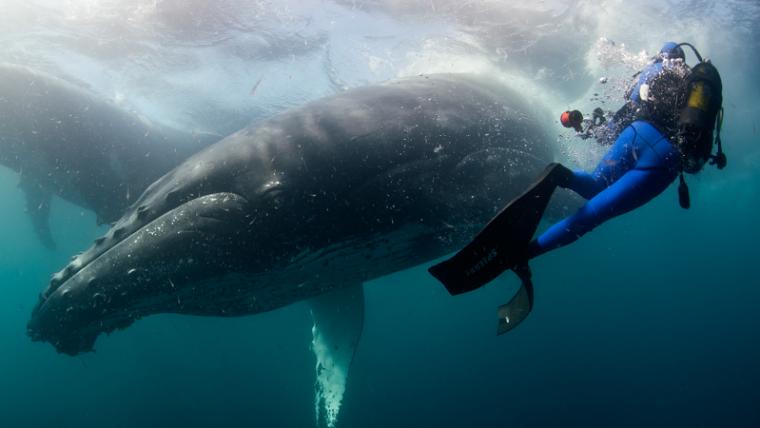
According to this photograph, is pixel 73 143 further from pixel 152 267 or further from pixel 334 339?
pixel 334 339

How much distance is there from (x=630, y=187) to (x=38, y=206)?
16.4 m

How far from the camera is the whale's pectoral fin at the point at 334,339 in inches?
346

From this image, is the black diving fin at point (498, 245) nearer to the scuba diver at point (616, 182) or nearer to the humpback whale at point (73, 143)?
the scuba diver at point (616, 182)

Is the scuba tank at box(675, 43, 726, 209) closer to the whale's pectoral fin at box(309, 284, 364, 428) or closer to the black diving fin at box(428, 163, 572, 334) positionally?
the black diving fin at box(428, 163, 572, 334)

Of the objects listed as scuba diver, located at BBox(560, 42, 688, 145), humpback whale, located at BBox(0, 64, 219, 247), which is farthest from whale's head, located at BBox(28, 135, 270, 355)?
humpback whale, located at BBox(0, 64, 219, 247)

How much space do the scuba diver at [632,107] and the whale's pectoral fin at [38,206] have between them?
12941mm

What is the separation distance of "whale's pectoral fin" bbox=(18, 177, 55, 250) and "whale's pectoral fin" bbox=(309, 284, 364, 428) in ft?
28.3

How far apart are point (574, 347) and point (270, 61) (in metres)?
34.9

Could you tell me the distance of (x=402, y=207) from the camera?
511 cm

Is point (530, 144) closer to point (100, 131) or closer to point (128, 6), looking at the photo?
point (100, 131)

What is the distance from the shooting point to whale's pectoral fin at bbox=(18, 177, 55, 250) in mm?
12034

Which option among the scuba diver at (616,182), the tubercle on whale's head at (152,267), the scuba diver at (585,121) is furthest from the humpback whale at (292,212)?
the scuba diver at (616,182)

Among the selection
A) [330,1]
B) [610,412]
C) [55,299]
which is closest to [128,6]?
[330,1]

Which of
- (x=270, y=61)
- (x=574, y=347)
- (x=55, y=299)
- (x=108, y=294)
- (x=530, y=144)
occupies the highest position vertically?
(x=530, y=144)
